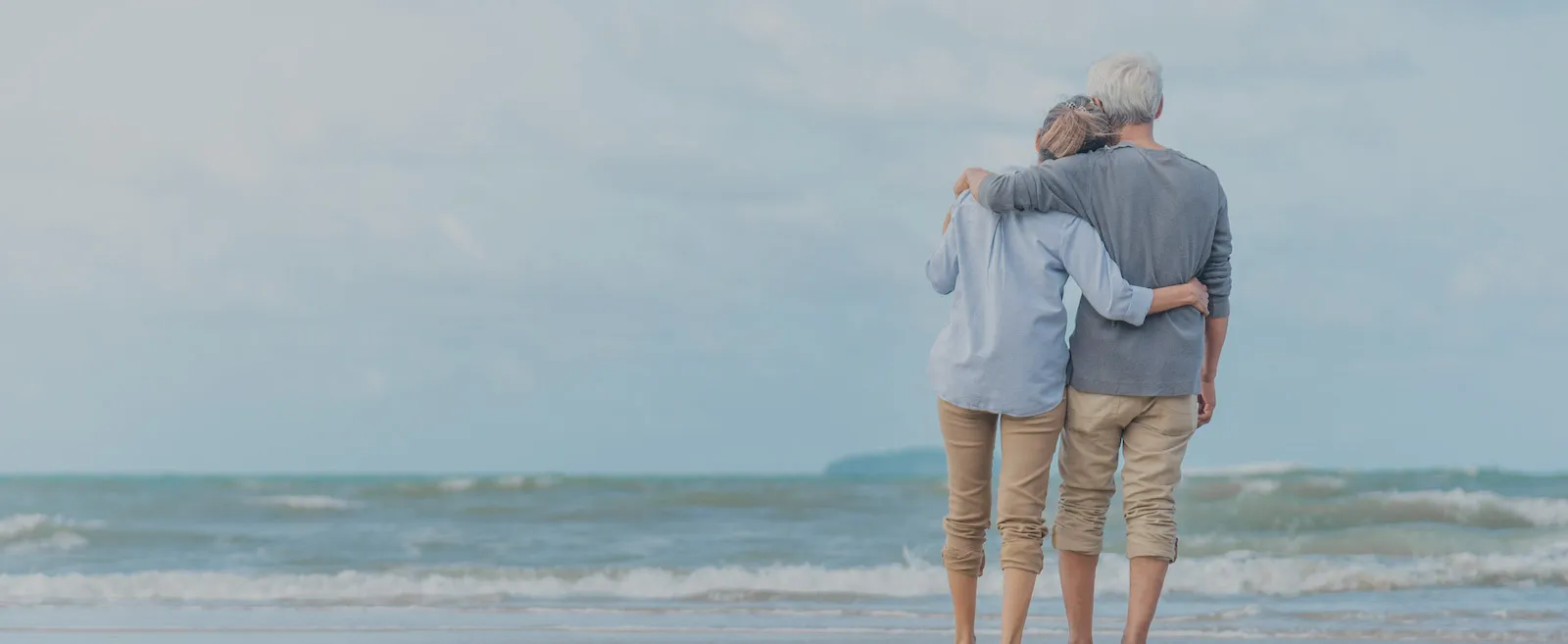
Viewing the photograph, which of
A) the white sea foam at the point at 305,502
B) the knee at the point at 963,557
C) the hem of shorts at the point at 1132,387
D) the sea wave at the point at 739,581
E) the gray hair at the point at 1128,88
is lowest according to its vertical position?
the sea wave at the point at 739,581

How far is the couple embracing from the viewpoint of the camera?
8.04 feet

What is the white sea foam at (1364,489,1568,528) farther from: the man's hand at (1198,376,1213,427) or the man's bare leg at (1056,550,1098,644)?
the man's bare leg at (1056,550,1098,644)

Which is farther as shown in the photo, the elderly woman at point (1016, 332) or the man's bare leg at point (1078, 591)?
the man's bare leg at point (1078, 591)

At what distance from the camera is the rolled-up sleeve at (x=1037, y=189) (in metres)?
2.42

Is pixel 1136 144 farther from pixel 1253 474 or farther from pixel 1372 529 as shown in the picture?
pixel 1253 474

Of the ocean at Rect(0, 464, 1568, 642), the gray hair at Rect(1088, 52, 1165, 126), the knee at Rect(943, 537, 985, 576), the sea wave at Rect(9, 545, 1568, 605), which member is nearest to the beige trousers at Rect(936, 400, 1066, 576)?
the knee at Rect(943, 537, 985, 576)

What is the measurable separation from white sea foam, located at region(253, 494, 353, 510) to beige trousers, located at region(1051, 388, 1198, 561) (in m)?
9.62

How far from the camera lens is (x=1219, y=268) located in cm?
256

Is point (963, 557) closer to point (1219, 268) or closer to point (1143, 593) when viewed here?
point (1143, 593)

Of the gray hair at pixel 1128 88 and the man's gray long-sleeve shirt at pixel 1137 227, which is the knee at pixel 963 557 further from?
the gray hair at pixel 1128 88

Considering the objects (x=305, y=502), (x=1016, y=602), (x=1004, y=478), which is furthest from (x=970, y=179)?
(x=305, y=502)

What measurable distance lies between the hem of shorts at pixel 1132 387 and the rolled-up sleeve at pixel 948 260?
0.30 m

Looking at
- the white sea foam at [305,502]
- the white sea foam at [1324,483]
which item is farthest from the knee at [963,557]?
the white sea foam at [305,502]

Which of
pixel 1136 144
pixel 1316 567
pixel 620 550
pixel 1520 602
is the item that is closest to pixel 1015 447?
pixel 1136 144
